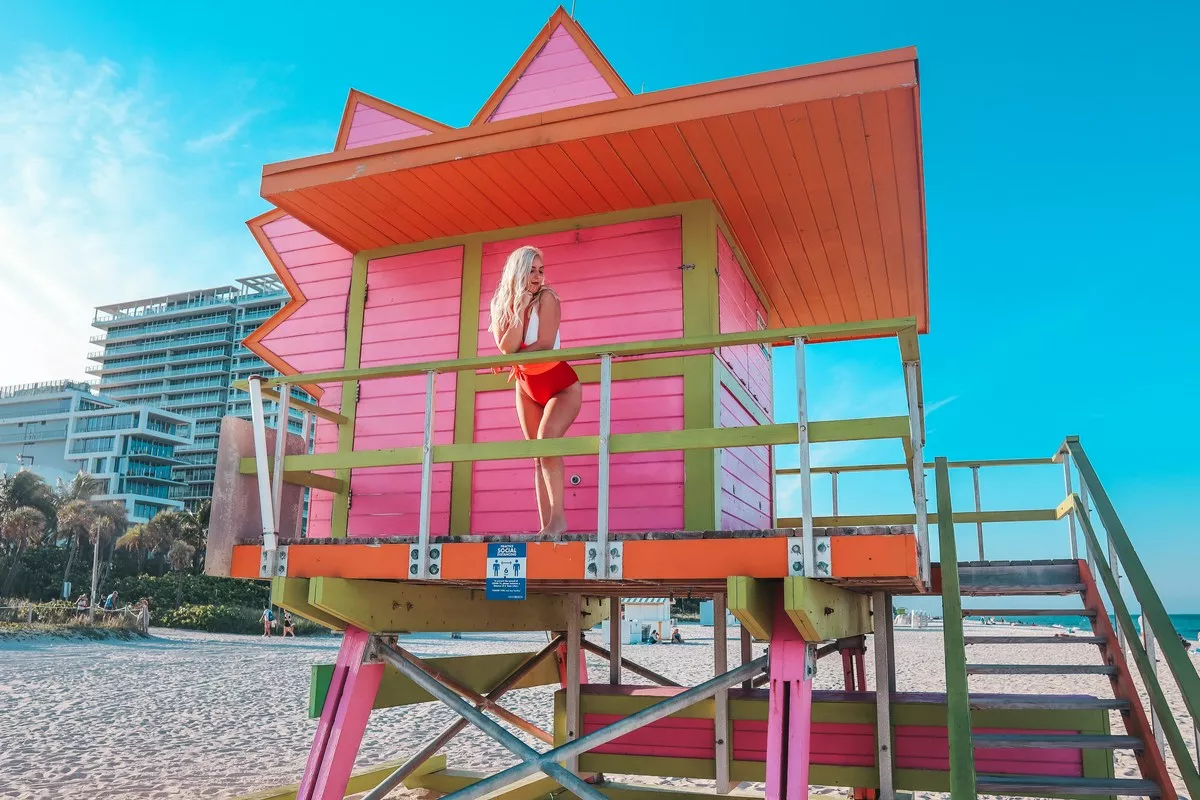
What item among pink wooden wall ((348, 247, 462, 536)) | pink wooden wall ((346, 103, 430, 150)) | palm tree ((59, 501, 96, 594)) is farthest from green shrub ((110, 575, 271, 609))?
pink wooden wall ((348, 247, 462, 536))

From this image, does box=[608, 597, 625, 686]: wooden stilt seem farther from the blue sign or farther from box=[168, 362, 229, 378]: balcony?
box=[168, 362, 229, 378]: balcony

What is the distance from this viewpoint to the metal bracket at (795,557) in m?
4.37

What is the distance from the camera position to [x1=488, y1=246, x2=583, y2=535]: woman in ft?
17.2

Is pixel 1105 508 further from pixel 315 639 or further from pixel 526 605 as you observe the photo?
pixel 315 639

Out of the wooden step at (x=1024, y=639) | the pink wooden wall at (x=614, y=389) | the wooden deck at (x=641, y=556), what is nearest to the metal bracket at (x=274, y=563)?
the wooden deck at (x=641, y=556)

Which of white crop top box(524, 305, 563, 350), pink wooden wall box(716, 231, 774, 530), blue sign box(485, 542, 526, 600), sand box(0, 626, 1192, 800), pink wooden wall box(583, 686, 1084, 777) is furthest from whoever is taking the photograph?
sand box(0, 626, 1192, 800)

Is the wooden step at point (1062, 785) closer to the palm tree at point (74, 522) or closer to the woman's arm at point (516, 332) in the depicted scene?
the woman's arm at point (516, 332)

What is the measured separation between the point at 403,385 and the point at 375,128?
2.38m

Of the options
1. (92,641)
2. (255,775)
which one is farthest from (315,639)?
(255,775)

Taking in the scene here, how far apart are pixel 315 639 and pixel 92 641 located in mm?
11051

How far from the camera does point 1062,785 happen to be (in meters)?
5.16

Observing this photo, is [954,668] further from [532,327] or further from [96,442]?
[96,442]

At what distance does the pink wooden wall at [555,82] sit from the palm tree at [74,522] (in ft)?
201

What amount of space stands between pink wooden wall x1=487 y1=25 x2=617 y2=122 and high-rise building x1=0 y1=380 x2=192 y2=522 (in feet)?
340
